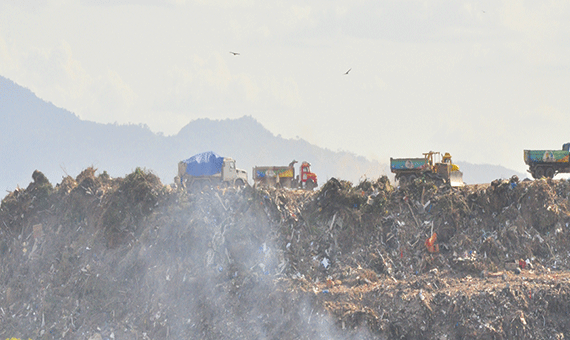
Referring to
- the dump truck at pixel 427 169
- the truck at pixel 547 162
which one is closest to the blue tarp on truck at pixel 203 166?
the dump truck at pixel 427 169

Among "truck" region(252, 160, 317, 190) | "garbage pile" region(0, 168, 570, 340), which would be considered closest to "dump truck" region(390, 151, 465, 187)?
"garbage pile" region(0, 168, 570, 340)

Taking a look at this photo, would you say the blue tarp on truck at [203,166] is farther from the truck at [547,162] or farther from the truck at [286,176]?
the truck at [547,162]

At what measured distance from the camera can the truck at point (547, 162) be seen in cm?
3067

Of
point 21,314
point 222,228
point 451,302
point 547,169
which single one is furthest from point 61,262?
point 547,169

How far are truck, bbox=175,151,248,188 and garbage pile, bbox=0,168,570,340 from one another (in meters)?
1.97

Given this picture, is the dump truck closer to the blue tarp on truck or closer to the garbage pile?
the garbage pile

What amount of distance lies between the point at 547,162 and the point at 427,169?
6490mm

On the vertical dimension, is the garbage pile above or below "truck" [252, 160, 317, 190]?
below

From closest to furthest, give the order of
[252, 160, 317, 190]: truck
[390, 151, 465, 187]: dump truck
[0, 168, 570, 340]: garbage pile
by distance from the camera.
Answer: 1. [0, 168, 570, 340]: garbage pile
2. [390, 151, 465, 187]: dump truck
3. [252, 160, 317, 190]: truck

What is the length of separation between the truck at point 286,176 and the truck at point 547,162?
39.7 feet

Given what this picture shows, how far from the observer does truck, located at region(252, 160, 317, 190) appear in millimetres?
35375

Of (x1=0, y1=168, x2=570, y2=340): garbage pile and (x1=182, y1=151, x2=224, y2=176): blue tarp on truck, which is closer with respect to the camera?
(x1=0, y1=168, x2=570, y2=340): garbage pile

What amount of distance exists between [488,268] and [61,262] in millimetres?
18862

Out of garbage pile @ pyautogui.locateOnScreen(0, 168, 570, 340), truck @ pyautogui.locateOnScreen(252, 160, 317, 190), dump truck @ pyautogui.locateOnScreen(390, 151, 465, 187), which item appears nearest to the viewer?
garbage pile @ pyautogui.locateOnScreen(0, 168, 570, 340)
